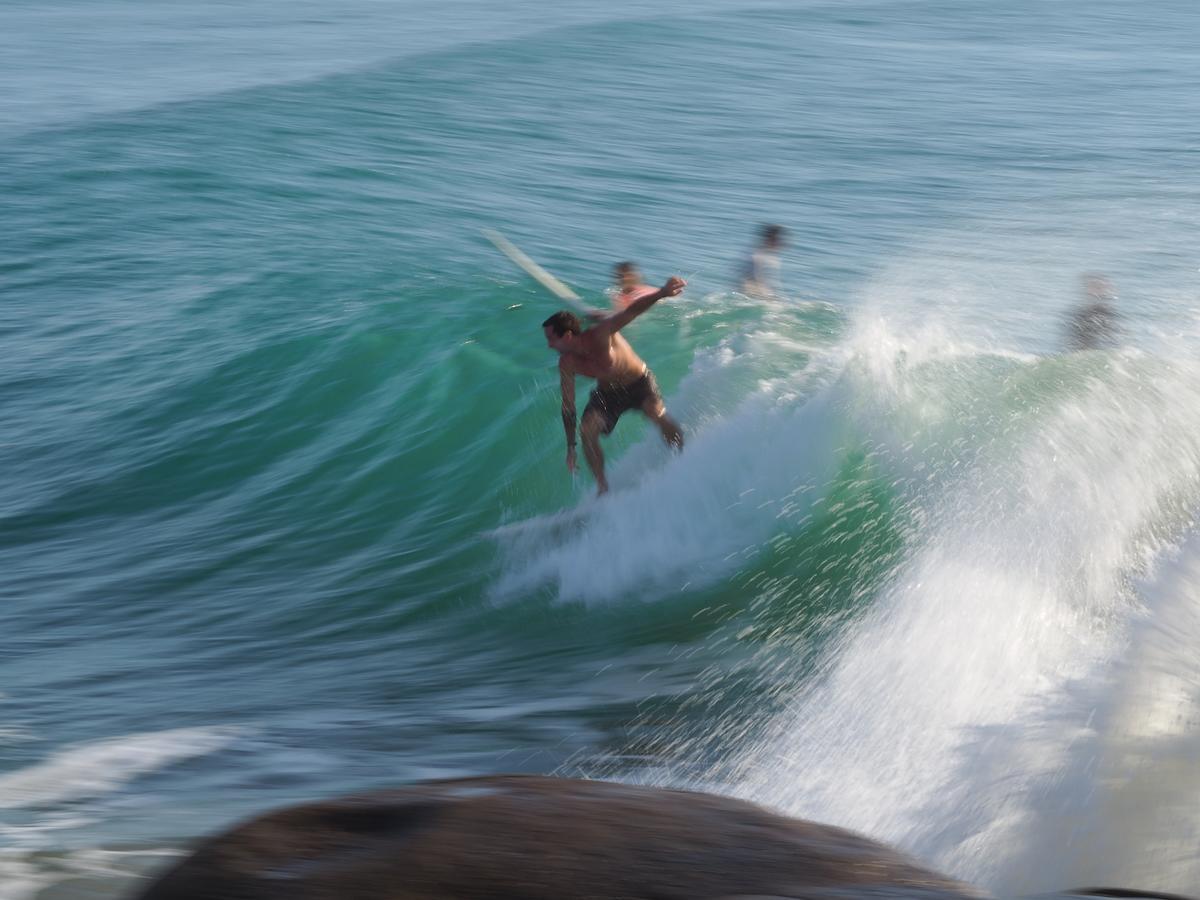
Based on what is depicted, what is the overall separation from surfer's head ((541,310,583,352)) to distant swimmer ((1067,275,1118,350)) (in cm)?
476

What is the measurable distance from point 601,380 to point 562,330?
0.50 metres

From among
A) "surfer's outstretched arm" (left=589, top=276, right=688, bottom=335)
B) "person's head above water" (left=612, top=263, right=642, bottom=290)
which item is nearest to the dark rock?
"surfer's outstretched arm" (left=589, top=276, right=688, bottom=335)

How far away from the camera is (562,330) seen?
8.16 meters

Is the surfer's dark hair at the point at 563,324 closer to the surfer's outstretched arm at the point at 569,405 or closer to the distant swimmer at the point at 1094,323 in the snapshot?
the surfer's outstretched arm at the point at 569,405

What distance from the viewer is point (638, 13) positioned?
43.9 meters

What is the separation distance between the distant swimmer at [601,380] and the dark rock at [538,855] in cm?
555

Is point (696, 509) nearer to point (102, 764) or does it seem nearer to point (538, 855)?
point (102, 764)

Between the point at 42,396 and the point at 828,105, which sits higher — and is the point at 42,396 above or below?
below

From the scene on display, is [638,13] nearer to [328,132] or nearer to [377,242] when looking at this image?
[328,132]

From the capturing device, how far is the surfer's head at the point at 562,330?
26.7 ft

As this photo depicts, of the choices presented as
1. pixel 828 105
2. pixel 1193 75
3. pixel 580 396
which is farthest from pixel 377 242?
pixel 1193 75

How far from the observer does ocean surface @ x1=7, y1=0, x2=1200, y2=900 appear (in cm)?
501

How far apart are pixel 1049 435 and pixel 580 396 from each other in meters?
4.34

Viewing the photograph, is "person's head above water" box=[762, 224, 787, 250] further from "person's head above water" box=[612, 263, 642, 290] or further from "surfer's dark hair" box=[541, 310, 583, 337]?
"surfer's dark hair" box=[541, 310, 583, 337]
